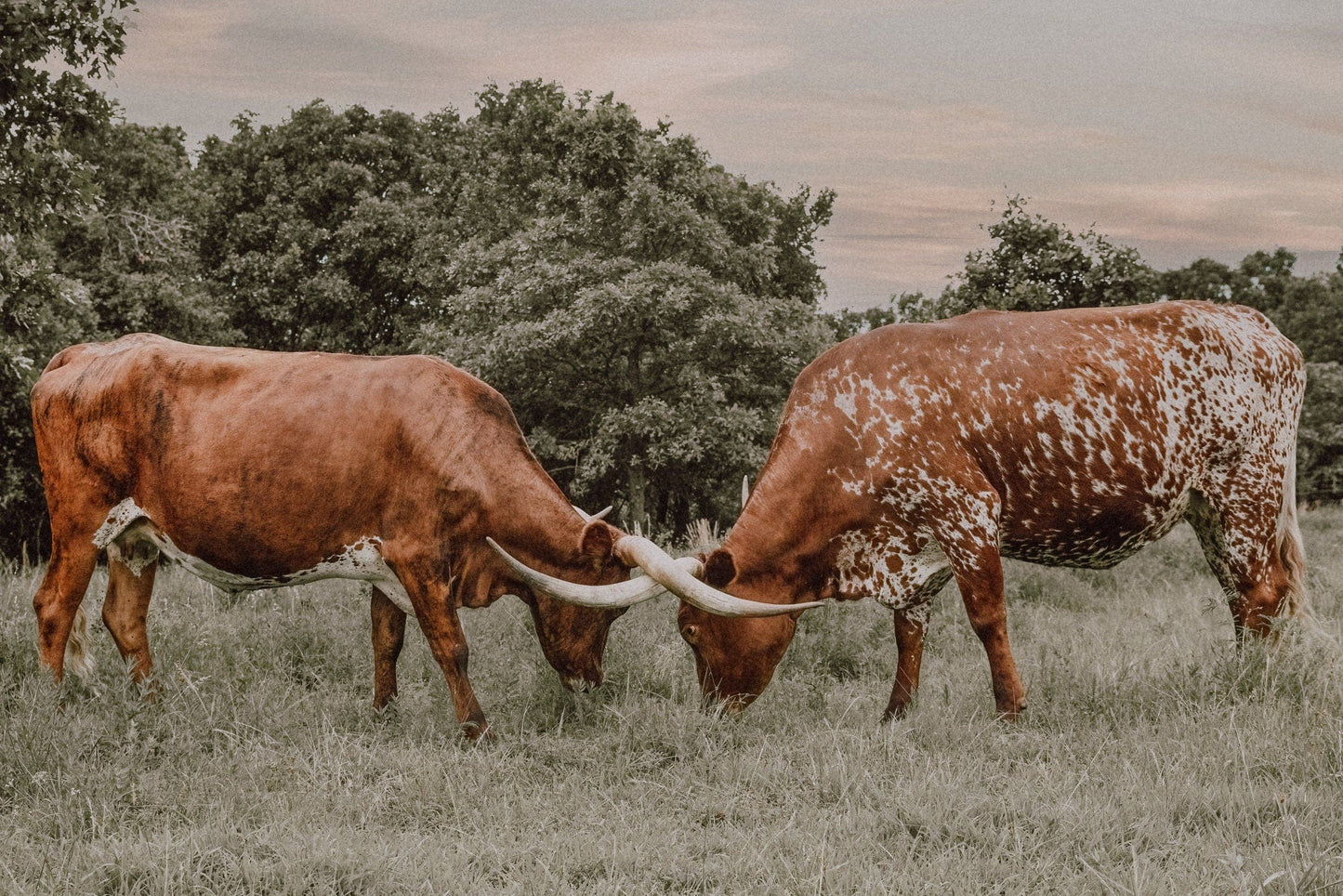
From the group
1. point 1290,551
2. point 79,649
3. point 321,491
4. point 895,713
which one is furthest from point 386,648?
point 1290,551

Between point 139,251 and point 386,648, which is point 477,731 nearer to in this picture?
point 386,648

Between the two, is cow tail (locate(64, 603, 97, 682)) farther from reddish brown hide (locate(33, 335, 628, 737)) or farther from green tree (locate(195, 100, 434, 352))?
green tree (locate(195, 100, 434, 352))

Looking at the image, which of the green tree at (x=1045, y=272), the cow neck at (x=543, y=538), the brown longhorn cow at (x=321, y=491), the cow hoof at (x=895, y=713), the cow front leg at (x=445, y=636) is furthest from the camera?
the green tree at (x=1045, y=272)

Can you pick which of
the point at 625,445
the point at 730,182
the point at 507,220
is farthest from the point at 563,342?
the point at 730,182

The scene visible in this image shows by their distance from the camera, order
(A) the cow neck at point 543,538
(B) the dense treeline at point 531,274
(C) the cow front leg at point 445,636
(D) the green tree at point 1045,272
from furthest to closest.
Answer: (B) the dense treeline at point 531,274, (D) the green tree at point 1045,272, (A) the cow neck at point 543,538, (C) the cow front leg at point 445,636

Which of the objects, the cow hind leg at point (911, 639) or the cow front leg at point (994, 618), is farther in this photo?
the cow hind leg at point (911, 639)

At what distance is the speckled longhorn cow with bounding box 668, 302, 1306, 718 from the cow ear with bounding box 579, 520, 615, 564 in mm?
475

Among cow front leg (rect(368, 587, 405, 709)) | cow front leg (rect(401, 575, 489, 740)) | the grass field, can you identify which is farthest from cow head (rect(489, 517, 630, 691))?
cow front leg (rect(368, 587, 405, 709))

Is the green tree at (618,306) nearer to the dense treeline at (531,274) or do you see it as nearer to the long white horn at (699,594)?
the dense treeline at (531,274)

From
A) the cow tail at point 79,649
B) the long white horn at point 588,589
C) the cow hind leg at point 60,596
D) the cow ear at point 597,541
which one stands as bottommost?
the cow tail at point 79,649

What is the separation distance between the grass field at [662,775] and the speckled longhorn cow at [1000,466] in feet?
1.49

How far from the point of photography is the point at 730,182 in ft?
75.3

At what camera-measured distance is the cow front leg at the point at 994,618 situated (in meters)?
4.83

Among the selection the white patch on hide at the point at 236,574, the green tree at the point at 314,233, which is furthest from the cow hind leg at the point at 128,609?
the green tree at the point at 314,233
